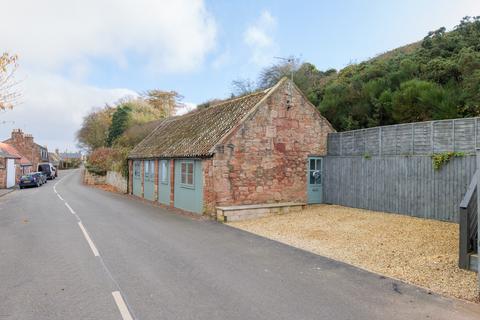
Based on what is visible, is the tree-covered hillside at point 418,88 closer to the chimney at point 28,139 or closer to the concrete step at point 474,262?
the concrete step at point 474,262

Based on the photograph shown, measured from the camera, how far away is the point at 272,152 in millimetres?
16141

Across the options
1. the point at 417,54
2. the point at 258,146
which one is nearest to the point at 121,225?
the point at 258,146

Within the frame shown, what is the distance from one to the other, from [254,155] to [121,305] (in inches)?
418

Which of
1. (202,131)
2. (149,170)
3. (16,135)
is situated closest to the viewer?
(202,131)

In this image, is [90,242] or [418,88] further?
[418,88]

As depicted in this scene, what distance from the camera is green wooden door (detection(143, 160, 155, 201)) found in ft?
71.9

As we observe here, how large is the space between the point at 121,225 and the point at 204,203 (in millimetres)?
3503

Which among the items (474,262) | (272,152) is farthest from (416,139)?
(474,262)

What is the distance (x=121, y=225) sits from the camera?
12914 mm

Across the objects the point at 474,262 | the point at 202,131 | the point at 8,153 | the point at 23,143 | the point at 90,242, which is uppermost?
the point at 23,143

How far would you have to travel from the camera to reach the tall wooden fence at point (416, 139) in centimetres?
1130

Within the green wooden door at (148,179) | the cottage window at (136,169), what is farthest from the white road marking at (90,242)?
the cottage window at (136,169)

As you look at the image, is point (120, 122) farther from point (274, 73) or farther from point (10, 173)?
point (274, 73)

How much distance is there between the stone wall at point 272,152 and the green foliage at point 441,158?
603 centimetres
